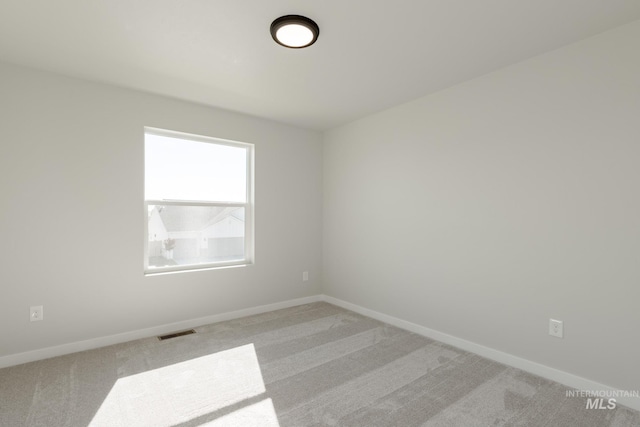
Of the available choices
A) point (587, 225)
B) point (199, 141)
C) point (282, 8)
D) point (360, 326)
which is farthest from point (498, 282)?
point (199, 141)

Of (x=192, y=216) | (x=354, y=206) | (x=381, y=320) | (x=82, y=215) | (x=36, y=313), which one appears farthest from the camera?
(x=354, y=206)

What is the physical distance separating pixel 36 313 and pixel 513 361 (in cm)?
397

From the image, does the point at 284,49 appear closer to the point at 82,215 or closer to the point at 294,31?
the point at 294,31

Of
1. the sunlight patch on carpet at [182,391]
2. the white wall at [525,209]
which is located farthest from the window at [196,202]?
the white wall at [525,209]

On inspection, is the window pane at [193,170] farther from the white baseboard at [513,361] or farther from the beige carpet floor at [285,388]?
the white baseboard at [513,361]

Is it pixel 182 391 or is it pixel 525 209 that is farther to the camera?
pixel 525 209

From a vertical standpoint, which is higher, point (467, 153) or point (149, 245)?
point (467, 153)

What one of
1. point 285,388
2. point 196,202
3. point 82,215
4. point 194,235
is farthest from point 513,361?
point 82,215

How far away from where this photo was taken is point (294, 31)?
2.12m

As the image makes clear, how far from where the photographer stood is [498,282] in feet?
8.96

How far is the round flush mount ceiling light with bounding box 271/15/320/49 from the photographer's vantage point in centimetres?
203

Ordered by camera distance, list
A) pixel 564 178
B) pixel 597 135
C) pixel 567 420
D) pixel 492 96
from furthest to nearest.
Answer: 1. pixel 492 96
2. pixel 564 178
3. pixel 597 135
4. pixel 567 420

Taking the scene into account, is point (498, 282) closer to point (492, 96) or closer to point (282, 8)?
point (492, 96)

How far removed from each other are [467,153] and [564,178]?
795 millimetres
